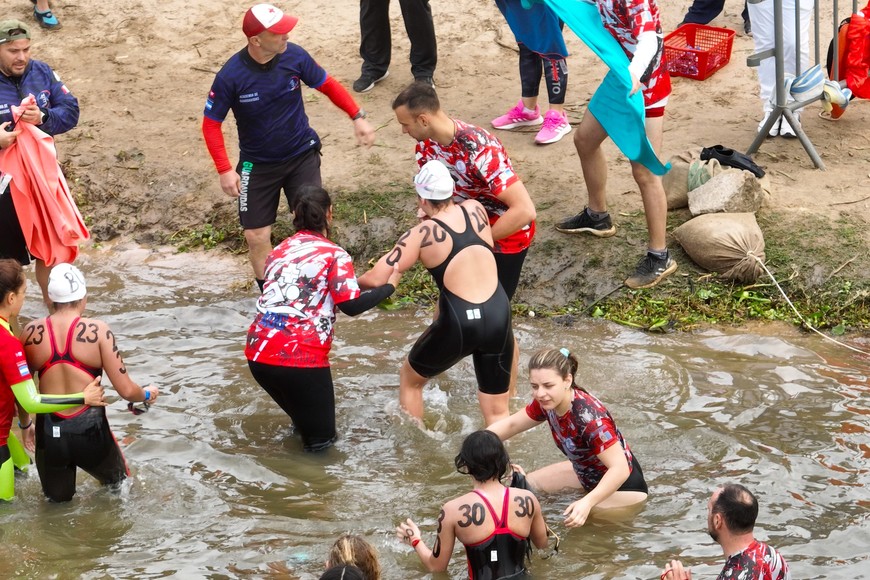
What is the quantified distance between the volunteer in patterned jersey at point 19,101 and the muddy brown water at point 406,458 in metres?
1.11

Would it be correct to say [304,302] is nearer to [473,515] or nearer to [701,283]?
[473,515]

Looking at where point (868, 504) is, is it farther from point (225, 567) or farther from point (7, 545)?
point (7, 545)

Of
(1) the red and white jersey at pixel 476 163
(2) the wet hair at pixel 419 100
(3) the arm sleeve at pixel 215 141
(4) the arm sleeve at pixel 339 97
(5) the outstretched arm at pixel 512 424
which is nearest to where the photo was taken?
(5) the outstretched arm at pixel 512 424

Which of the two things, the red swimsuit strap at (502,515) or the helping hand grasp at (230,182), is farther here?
the helping hand grasp at (230,182)

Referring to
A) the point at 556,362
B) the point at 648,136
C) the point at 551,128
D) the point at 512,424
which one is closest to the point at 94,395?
the point at 512,424

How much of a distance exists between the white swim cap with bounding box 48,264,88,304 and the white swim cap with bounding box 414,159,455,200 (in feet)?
6.05

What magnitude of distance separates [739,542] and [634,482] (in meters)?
1.19

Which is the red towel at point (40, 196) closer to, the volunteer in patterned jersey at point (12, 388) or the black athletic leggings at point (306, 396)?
the volunteer in patterned jersey at point (12, 388)

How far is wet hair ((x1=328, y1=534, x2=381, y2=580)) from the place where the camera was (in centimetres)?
420

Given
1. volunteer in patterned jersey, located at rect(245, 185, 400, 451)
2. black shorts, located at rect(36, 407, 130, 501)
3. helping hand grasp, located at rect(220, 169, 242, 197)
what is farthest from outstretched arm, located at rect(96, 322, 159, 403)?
helping hand grasp, located at rect(220, 169, 242, 197)

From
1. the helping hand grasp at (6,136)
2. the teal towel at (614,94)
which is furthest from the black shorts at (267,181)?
the teal towel at (614,94)

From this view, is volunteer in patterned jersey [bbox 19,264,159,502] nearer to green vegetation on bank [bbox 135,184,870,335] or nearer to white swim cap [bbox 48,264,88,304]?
white swim cap [bbox 48,264,88,304]

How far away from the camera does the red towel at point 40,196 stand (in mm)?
7059

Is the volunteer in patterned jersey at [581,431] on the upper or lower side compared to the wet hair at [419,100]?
lower
